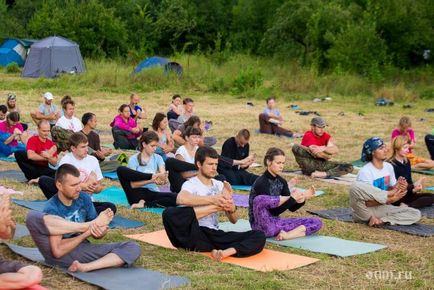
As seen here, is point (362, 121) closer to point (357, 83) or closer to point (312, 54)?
point (357, 83)

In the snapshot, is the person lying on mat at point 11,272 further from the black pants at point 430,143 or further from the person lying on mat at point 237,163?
the black pants at point 430,143

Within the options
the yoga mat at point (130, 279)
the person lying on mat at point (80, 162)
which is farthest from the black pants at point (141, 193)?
the yoga mat at point (130, 279)

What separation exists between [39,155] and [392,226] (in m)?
4.45

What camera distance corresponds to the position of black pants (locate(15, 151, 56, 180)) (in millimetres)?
9711

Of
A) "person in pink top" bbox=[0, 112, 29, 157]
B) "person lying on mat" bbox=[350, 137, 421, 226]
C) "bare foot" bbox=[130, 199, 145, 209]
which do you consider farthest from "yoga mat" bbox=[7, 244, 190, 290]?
"person in pink top" bbox=[0, 112, 29, 157]

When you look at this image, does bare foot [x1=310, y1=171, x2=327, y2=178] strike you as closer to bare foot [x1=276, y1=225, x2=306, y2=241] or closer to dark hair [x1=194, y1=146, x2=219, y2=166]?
bare foot [x1=276, y1=225, x2=306, y2=241]

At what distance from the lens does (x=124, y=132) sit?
524 inches

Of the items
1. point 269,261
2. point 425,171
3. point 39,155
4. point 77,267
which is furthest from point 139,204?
point 425,171

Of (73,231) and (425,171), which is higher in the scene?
(73,231)

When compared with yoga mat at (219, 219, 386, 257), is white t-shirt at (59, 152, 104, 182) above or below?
above

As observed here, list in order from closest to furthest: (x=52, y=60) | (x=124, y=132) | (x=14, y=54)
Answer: (x=124, y=132)
(x=52, y=60)
(x=14, y=54)

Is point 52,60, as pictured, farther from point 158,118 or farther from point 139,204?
point 139,204

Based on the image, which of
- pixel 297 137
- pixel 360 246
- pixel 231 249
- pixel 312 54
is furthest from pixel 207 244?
pixel 312 54

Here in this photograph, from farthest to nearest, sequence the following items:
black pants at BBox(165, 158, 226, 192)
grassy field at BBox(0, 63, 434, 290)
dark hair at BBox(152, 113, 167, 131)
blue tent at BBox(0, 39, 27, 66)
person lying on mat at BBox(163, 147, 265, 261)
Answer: blue tent at BBox(0, 39, 27, 66) < dark hair at BBox(152, 113, 167, 131) < black pants at BBox(165, 158, 226, 192) < person lying on mat at BBox(163, 147, 265, 261) < grassy field at BBox(0, 63, 434, 290)
